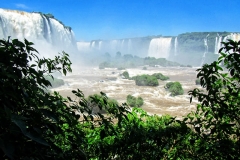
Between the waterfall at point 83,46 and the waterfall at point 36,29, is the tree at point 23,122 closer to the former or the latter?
the waterfall at point 36,29

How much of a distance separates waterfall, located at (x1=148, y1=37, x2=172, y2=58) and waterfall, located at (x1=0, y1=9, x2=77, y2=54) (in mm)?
24896

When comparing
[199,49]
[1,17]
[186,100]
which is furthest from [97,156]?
[199,49]

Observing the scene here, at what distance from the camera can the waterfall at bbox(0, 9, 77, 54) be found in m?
23.3

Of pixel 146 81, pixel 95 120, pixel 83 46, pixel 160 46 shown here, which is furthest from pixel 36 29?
pixel 83 46

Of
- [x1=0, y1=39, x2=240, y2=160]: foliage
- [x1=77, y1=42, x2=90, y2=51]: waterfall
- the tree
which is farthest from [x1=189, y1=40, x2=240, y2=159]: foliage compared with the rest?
[x1=77, y1=42, x2=90, y2=51]: waterfall

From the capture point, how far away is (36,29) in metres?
27.7

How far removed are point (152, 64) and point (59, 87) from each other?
26784mm

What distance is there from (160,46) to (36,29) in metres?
33.8

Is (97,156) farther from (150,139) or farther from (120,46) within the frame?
(120,46)

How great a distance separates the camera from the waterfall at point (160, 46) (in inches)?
2053

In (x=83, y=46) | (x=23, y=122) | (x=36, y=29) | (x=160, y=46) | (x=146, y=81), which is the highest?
(x=83, y=46)

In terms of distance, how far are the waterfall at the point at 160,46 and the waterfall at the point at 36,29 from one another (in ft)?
81.7

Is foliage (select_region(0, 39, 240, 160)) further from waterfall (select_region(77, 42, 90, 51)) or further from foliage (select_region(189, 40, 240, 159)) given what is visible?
waterfall (select_region(77, 42, 90, 51))

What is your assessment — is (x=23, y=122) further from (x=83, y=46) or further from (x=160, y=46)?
(x=83, y=46)
